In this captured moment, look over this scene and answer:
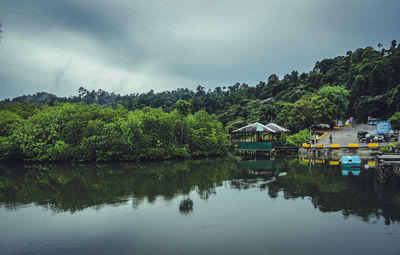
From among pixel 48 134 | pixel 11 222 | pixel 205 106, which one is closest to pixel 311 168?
pixel 11 222

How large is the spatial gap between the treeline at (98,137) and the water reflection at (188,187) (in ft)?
15.5

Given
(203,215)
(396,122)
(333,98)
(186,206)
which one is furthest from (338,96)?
(203,215)

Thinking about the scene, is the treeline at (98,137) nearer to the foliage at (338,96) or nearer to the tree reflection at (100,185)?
the tree reflection at (100,185)

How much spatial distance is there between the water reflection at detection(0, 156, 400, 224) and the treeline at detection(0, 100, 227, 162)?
4710 mm

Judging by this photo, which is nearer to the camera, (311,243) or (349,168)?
(311,243)

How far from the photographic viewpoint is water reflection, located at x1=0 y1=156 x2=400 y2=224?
11453 mm

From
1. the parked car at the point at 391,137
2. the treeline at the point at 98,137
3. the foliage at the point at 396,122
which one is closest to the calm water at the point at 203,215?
the treeline at the point at 98,137

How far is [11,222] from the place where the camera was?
10078mm

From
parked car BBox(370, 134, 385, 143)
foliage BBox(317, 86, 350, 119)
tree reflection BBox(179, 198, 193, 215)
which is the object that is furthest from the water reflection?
foliage BBox(317, 86, 350, 119)

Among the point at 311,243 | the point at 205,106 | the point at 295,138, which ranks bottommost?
the point at 311,243

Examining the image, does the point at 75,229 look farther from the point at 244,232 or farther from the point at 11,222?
the point at 244,232

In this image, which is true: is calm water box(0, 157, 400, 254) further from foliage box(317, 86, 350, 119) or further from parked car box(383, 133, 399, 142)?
foliage box(317, 86, 350, 119)

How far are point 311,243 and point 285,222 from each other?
1.68 metres

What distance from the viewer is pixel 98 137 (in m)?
26.0
